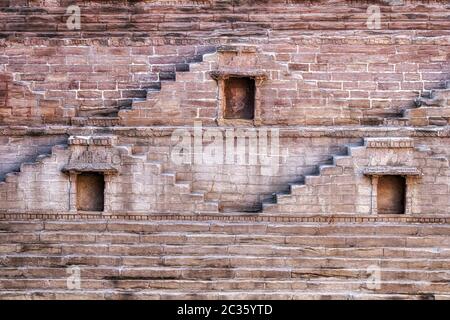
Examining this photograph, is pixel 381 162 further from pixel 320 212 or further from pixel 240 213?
pixel 240 213

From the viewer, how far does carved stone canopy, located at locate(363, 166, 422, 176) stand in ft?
52.1

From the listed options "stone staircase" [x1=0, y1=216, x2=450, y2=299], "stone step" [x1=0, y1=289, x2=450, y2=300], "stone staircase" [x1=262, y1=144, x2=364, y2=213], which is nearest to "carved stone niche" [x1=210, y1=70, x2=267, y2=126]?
"stone staircase" [x1=262, y1=144, x2=364, y2=213]

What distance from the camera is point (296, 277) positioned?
49.9 ft

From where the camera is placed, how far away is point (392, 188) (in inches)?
643

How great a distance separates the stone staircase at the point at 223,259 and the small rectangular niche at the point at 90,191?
0.47m

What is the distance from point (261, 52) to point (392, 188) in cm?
389

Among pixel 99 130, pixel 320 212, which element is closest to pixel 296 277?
pixel 320 212

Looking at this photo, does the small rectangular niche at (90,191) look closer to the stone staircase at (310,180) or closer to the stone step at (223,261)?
the stone step at (223,261)

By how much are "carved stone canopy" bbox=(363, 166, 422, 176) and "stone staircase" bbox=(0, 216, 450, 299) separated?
985 millimetres

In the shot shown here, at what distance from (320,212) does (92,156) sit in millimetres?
4668

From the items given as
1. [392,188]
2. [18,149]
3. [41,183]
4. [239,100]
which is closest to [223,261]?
[239,100]

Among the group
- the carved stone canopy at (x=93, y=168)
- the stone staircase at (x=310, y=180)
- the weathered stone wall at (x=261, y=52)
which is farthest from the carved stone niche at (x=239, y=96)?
the carved stone canopy at (x=93, y=168)

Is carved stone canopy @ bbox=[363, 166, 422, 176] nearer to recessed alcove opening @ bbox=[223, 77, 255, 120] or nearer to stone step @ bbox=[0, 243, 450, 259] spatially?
stone step @ bbox=[0, 243, 450, 259]

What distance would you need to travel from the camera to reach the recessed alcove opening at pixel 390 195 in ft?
53.5
